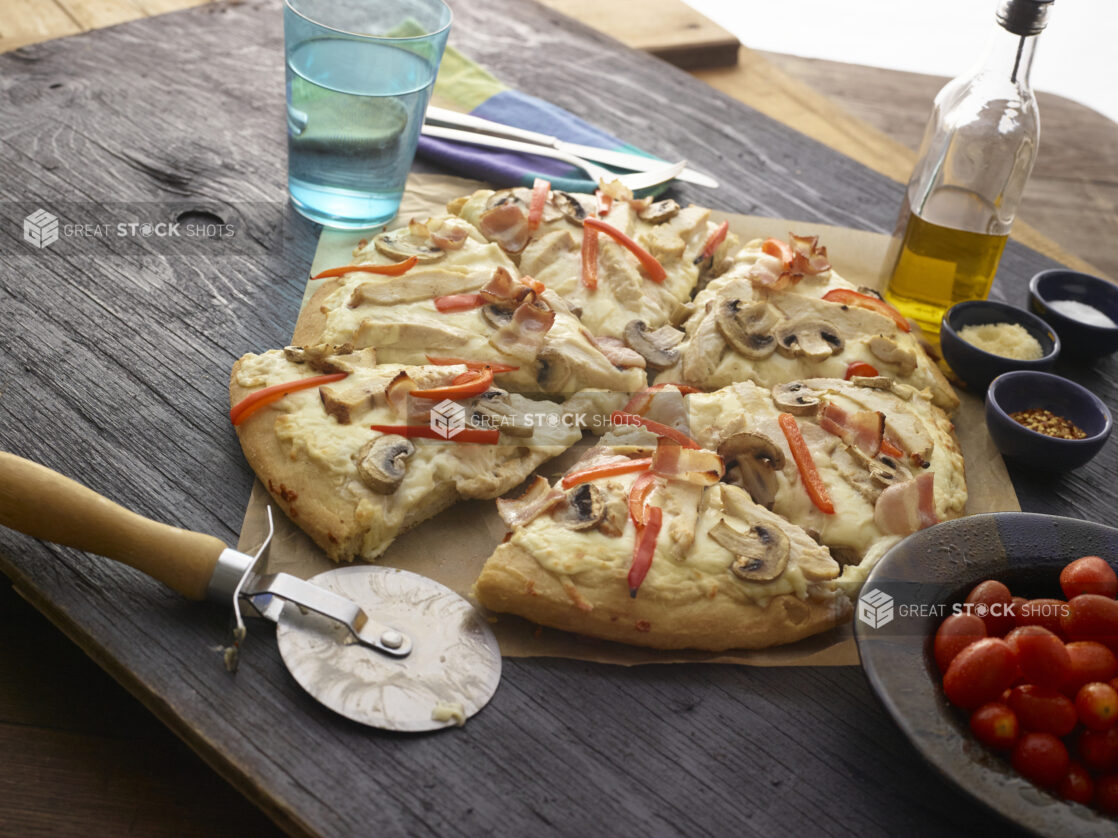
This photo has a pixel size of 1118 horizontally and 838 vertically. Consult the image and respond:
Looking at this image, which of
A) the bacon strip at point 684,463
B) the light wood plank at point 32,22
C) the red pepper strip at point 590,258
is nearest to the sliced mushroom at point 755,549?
the bacon strip at point 684,463

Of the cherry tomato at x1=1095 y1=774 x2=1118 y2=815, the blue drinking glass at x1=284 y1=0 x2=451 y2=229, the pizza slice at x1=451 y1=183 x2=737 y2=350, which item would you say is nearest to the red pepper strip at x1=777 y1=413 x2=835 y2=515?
the pizza slice at x1=451 y1=183 x2=737 y2=350

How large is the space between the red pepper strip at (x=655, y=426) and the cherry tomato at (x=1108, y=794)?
4.72ft

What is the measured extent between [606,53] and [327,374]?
11.2 ft

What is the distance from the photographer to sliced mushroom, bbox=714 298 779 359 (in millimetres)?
3693

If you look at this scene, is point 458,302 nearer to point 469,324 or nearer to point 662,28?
point 469,324

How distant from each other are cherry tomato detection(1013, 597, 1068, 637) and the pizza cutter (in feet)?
4.35

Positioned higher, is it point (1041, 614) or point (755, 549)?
point (1041, 614)

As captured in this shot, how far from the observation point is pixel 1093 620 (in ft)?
8.15

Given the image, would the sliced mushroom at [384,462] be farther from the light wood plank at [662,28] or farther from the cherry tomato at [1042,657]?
the light wood plank at [662,28]

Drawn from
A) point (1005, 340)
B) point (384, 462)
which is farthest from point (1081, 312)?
point (384, 462)

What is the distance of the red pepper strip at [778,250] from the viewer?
13.3 feet

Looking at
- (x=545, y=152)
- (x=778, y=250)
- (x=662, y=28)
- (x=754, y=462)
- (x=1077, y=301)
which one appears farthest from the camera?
(x=662, y=28)

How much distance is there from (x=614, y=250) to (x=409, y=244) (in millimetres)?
787

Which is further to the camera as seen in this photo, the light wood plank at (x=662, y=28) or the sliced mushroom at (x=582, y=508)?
the light wood plank at (x=662, y=28)
